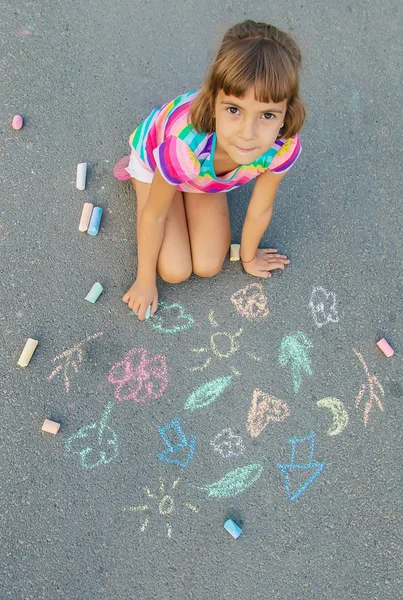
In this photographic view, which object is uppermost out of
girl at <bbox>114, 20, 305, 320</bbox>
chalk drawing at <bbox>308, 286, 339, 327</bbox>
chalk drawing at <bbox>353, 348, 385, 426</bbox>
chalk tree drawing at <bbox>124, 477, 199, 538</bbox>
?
girl at <bbox>114, 20, 305, 320</bbox>

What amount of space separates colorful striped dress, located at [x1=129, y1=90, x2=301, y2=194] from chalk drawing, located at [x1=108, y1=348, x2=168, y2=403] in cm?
92

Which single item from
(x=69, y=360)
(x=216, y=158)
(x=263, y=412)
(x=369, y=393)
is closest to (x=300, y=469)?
(x=263, y=412)

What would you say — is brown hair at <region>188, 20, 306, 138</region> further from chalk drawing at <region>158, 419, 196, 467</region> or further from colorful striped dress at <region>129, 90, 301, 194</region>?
chalk drawing at <region>158, 419, 196, 467</region>

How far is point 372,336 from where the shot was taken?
3.03m

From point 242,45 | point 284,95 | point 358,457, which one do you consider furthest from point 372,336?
point 242,45

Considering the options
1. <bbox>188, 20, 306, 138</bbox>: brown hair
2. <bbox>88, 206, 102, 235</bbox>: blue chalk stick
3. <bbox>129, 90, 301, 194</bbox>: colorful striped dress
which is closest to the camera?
<bbox>188, 20, 306, 138</bbox>: brown hair

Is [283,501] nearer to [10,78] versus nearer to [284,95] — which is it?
[284,95]

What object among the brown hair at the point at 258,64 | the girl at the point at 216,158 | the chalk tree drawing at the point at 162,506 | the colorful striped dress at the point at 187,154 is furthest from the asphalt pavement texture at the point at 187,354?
the brown hair at the point at 258,64

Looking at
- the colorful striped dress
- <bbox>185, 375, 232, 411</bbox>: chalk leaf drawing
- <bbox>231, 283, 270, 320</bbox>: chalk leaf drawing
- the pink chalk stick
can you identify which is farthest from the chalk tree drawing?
the colorful striped dress

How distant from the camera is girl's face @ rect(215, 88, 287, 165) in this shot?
1965mm

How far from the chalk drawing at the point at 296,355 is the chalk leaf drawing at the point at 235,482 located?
0.48m

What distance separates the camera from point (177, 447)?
2760mm

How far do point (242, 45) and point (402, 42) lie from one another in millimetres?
2205

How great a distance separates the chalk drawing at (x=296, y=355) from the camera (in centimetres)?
292
